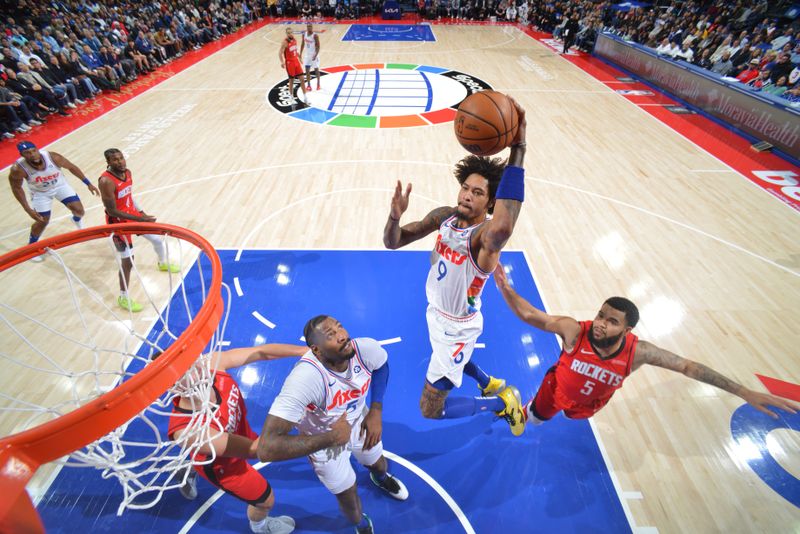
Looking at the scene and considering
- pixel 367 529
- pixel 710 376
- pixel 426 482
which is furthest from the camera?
pixel 426 482

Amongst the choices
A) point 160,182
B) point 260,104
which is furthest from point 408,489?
point 260,104

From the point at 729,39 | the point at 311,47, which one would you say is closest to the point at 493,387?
the point at 311,47

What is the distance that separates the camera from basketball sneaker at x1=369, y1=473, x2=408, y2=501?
3.17 m

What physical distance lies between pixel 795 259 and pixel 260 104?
11.3 m

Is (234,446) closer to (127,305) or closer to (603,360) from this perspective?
(603,360)

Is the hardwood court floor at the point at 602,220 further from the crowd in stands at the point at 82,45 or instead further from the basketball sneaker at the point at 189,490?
the basketball sneaker at the point at 189,490

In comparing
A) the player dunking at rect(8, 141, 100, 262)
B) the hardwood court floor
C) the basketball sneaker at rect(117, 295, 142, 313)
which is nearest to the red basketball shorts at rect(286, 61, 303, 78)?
the hardwood court floor

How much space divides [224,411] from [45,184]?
4.77 metres

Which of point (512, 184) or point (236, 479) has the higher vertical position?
point (512, 184)

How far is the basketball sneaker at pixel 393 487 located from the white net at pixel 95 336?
1351 millimetres

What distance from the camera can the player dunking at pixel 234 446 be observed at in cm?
241

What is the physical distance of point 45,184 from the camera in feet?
17.5

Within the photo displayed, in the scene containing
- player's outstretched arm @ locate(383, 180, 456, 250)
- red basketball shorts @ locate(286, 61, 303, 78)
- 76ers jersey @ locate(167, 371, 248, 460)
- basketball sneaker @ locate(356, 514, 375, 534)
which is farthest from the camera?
red basketball shorts @ locate(286, 61, 303, 78)

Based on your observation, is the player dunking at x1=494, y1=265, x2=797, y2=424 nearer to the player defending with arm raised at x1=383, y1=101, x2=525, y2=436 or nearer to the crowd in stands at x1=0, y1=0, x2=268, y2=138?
the player defending with arm raised at x1=383, y1=101, x2=525, y2=436
